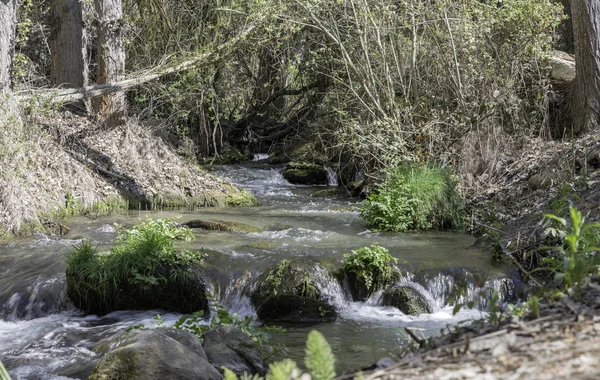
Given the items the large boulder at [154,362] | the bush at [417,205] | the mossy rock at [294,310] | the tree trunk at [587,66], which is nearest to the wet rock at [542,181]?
the bush at [417,205]

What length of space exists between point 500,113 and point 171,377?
10.2m

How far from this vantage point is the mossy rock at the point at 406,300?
25.8ft

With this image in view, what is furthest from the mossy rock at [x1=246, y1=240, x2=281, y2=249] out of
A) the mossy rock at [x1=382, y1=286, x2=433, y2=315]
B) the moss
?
the moss

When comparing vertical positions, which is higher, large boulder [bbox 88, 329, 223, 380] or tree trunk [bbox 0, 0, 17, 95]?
tree trunk [bbox 0, 0, 17, 95]

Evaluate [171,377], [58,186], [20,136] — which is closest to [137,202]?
[58,186]

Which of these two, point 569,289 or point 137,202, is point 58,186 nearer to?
point 137,202

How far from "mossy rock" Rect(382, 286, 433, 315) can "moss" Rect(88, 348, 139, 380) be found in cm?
384

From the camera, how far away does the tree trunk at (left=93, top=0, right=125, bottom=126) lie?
1497cm

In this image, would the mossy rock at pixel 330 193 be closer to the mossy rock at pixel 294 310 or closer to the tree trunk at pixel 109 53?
the tree trunk at pixel 109 53

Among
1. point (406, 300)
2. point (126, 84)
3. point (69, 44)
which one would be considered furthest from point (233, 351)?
point (69, 44)

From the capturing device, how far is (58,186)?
12352 mm

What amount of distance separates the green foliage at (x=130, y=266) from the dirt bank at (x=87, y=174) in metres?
3.14

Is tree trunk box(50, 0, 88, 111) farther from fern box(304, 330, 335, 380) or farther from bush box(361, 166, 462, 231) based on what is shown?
fern box(304, 330, 335, 380)

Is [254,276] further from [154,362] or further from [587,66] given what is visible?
[587,66]
